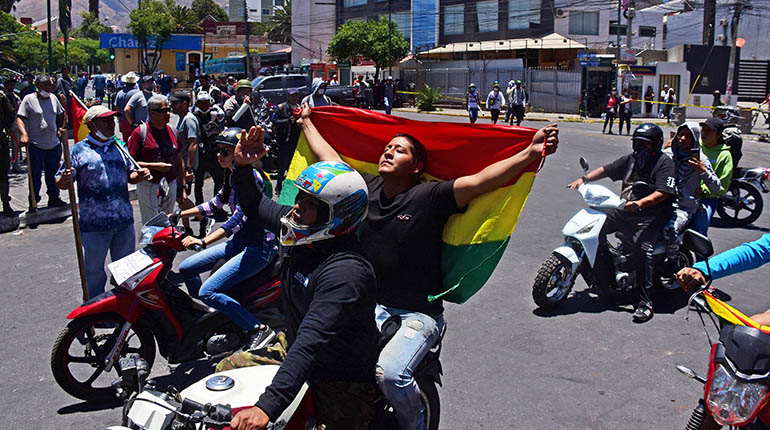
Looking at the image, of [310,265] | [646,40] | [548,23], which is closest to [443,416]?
[310,265]

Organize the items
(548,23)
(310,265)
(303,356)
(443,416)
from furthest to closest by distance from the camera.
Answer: (548,23)
(443,416)
(310,265)
(303,356)

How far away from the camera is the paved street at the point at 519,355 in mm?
4641

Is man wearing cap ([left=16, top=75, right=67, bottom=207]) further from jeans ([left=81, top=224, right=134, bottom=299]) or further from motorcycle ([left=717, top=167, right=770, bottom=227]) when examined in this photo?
motorcycle ([left=717, top=167, right=770, bottom=227])

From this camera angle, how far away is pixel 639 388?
16.6 feet

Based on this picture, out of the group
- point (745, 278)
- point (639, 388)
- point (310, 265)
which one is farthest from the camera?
point (745, 278)

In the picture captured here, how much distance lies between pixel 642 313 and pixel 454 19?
52.5 metres

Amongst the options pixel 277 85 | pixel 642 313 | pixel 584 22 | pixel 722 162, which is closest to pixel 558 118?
pixel 277 85

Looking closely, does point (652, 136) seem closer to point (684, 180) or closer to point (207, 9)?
point (684, 180)

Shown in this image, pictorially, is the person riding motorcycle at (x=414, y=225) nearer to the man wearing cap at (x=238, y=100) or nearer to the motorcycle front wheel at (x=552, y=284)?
the motorcycle front wheel at (x=552, y=284)

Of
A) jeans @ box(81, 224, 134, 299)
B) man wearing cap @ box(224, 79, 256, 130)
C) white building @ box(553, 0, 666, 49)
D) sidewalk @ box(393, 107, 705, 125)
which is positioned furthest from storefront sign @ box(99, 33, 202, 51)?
jeans @ box(81, 224, 134, 299)

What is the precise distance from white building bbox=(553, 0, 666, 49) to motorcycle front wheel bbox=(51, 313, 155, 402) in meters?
49.4

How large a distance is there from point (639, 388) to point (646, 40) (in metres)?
53.7

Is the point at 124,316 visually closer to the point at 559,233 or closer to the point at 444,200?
the point at 444,200

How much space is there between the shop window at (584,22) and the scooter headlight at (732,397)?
168ft
